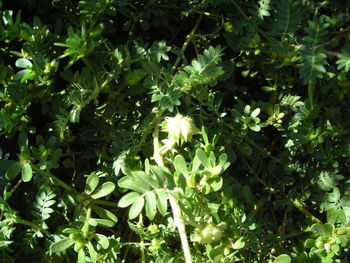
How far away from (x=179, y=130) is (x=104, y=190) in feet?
0.87

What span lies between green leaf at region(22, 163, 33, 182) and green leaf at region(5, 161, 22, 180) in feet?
0.05

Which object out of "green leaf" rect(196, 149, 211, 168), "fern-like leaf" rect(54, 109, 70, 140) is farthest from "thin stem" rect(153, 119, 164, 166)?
"fern-like leaf" rect(54, 109, 70, 140)

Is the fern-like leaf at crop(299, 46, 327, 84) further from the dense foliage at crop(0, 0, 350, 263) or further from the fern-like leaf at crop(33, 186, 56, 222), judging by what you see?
the fern-like leaf at crop(33, 186, 56, 222)

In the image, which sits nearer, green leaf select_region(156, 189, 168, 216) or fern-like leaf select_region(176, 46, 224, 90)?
green leaf select_region(156, 189, 168, 216)

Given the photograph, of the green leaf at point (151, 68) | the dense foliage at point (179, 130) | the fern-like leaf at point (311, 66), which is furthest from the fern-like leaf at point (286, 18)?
the green leaf at point (151, 68)

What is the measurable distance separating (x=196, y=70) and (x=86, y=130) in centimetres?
40

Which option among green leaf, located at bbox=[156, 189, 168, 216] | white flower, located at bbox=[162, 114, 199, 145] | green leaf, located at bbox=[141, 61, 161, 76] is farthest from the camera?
green leaf, located at bbox=[141, 61, 161, 76]

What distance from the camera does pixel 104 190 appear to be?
1.25 metres

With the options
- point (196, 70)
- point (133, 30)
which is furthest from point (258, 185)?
point (133, 30)

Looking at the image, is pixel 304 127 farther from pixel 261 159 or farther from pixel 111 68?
pixel 111 68

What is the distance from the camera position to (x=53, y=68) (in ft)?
4.17

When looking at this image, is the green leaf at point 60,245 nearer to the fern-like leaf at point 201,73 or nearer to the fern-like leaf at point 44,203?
the fern-like leaf at point 44,203

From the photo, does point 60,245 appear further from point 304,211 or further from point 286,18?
point 286,18

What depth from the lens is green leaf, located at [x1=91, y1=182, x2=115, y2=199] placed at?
1.23 metres
